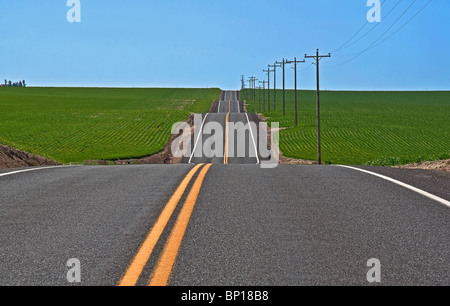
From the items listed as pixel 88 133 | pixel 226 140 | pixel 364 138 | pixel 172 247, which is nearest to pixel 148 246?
pixel 172 247

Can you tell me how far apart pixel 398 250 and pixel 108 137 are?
178ft

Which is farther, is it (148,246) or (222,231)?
(222,231)

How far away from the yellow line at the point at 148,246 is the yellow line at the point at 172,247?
144mm

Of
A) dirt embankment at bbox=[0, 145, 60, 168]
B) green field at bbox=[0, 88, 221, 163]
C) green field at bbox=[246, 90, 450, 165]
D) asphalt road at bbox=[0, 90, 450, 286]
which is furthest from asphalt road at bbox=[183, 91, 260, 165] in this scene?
asphalt road at bbox=[0, 90, 450, 286]

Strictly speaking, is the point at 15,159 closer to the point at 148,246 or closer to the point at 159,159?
the point at 148,246

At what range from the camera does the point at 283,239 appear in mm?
6441

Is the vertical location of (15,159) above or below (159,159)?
above

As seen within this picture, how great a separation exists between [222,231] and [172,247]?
0.97 metres

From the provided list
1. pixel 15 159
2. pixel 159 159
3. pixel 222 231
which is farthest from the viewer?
pixel 159 159

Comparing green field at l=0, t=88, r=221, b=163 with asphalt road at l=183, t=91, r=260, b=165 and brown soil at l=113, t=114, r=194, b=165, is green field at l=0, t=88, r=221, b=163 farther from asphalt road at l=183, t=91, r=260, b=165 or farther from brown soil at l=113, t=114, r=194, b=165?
asphalt road at l=183, t=91, r=260, b=165

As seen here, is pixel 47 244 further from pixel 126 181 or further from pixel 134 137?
pixel 134 137

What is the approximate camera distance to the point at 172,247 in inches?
237
